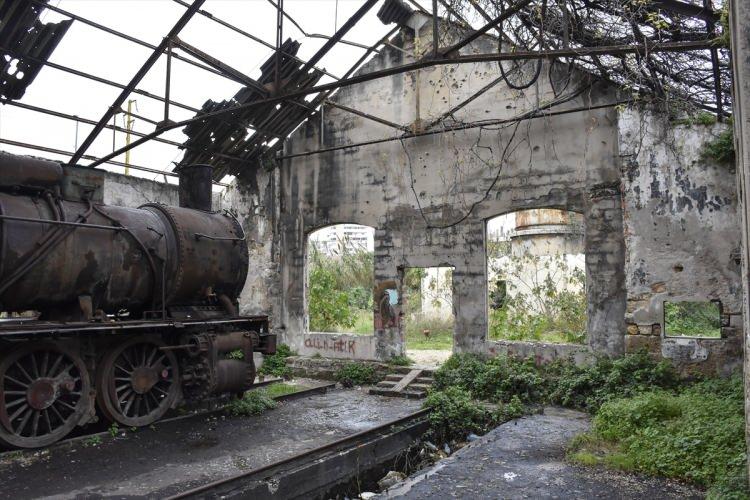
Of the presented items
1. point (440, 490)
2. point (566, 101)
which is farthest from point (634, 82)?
point (440, 490)

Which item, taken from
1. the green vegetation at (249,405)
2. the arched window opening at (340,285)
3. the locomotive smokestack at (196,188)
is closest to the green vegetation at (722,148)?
the arched window opening at (340,285)

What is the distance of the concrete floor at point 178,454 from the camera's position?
5.12 m

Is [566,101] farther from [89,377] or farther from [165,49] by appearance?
[89,377]

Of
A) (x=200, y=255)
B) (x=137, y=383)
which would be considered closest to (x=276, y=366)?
(x=200, y=255)

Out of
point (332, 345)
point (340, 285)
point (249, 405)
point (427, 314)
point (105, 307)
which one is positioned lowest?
point (249, 405)

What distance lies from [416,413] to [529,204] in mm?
4303

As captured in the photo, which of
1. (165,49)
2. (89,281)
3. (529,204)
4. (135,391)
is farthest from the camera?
(529,204)

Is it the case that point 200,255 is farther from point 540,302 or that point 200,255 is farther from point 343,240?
point 343,240

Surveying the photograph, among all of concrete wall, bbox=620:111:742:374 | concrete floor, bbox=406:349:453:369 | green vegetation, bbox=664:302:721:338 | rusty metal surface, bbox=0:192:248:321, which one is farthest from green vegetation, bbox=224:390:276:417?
green vegetation, bbox=664:302:721:338

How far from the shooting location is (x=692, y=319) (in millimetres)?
14750

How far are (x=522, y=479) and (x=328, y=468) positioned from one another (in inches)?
79.1

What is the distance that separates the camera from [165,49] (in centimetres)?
917

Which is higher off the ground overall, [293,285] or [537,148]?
[537,148]

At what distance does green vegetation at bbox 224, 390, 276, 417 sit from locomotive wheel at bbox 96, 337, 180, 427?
2.73ft
